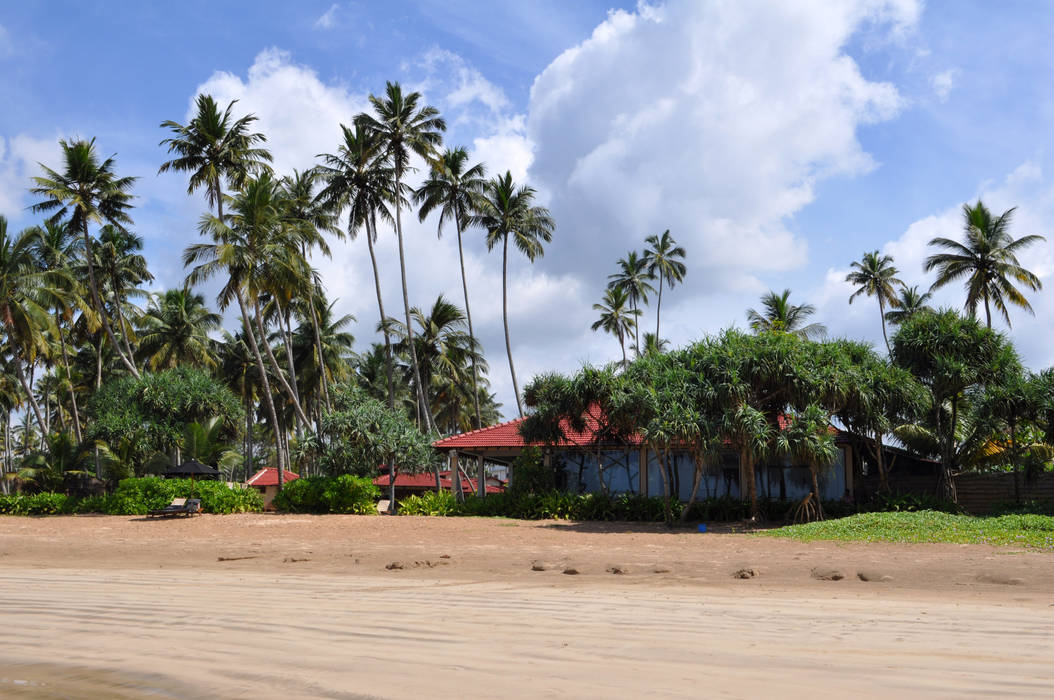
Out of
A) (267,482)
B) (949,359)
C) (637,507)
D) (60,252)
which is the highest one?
(60,252)

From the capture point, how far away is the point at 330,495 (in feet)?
83.8

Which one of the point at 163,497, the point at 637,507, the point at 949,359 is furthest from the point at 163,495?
the point at 949,359

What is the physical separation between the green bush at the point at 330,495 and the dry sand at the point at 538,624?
10.1 m

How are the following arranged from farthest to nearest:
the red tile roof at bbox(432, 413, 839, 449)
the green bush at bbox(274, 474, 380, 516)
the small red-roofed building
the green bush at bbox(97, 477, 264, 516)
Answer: the small red-roofed building → the green bush at bbox(274, 474, 380, 516) → the green bush at bbox(97, 477, 264, 516) → the red tile roof at bbox(432, 413, 839, 449)

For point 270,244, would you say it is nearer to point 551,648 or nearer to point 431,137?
point 431,137

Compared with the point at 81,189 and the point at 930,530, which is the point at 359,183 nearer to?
the point at 81,189

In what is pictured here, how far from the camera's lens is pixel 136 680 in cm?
596

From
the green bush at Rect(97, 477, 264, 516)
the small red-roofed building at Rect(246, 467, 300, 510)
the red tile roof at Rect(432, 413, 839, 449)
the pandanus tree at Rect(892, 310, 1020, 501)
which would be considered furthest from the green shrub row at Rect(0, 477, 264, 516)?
the pandanus tree at Rect(892, 310, 1020, 501)

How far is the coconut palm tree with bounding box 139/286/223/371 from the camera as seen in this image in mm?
41438

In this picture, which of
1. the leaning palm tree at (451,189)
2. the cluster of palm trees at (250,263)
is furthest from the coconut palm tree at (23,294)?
the leaning palm tree at (451,189)

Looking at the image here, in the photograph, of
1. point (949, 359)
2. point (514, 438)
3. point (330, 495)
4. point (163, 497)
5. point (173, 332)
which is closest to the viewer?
point (949, 359)

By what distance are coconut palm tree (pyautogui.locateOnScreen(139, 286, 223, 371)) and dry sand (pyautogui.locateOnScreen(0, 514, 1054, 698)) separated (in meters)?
27.9

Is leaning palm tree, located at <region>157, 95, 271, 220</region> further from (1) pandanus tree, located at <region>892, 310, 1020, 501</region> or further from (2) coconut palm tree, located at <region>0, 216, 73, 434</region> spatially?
(1) pandanus tree, located at <region>892, 310, 1020, 501</region>

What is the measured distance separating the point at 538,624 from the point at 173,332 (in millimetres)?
38850
